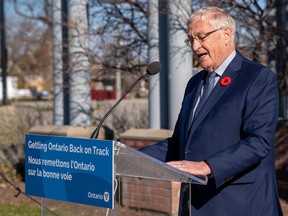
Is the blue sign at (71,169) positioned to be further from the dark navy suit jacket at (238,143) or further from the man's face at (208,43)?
the man's face at (208,43)

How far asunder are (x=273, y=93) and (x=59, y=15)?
8.00 metres

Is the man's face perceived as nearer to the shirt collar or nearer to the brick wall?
the shirt collar

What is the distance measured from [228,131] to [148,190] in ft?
5.13

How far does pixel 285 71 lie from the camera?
8.72m

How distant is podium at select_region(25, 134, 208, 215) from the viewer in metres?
2.83

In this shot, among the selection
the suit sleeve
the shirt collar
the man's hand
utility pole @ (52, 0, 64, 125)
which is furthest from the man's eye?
utility pole @ (52, 0, 64, 125)

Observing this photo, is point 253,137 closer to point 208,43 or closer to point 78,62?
point 208,43

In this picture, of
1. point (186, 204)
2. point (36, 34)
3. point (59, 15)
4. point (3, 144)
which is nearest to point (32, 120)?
point (3, 144)

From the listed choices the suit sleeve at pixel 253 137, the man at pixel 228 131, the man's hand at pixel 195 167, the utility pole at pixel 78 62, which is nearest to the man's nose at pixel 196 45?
the man at pixel 228 131

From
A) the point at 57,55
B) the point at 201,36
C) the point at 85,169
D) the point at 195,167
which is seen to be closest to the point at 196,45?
the point at 201,36

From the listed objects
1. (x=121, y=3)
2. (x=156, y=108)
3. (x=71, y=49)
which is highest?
(x=121, y=3)

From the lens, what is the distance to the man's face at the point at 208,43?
299 centimetres

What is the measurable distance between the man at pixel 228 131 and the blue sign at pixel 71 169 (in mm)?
374

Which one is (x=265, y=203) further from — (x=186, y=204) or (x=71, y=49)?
(x=71, y=49)
